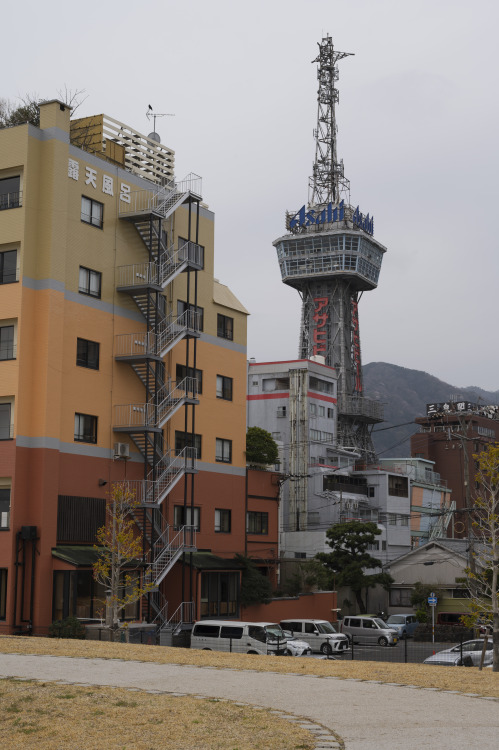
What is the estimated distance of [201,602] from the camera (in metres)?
50.4

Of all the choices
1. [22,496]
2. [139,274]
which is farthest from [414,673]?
[139,274]

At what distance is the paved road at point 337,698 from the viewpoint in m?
15.5

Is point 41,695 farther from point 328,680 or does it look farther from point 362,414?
point 362,414

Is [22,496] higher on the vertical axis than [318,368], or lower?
lower

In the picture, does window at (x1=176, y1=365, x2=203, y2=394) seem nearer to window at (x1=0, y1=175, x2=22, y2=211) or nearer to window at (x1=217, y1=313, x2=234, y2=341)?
window at (x1=217, y1=313, x2=234, y2=341)

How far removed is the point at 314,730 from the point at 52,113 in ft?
119

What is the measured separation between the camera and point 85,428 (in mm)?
46000

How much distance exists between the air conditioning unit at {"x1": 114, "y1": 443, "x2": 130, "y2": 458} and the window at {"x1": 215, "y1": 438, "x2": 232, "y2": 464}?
947 centimetres

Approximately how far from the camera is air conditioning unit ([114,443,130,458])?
155 feet

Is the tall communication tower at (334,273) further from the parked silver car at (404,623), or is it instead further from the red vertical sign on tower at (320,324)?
the parked silver car at (404,623)

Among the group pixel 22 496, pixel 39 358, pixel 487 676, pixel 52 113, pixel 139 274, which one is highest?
pixel 52 113

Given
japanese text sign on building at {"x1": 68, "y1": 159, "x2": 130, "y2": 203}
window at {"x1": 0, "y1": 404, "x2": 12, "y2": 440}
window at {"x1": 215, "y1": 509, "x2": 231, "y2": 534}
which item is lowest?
window at {"x1": 215, "y1": 509, "x2": 231, "y2": 534}

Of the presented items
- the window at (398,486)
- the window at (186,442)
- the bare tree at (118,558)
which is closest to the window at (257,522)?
the window at (186,442)

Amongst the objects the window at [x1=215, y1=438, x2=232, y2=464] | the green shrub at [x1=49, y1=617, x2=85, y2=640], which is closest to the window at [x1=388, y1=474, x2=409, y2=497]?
the window at [x1=215, y1=438, x2=232, y2=464]
